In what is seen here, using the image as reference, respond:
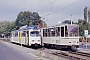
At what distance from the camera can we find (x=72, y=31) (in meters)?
33.0

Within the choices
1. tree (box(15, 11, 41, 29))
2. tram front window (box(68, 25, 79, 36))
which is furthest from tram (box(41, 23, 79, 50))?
tree (box(15, 11, 41, 29))

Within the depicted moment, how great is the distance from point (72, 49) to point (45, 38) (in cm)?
683

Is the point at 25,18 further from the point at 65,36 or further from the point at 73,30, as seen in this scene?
the point at 73,30

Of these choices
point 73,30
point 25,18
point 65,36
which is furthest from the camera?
point 25,18

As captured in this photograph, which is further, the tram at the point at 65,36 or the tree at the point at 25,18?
the tree at the point at 25,18

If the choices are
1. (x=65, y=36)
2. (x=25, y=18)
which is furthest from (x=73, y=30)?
(x=25, y=18)

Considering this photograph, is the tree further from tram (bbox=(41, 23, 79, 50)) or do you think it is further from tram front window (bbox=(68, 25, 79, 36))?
tram front window (bbox=(68, 25, 79, 36))

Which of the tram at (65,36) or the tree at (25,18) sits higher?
the tree at (25,18)

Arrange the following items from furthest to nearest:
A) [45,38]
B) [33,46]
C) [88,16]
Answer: [88,16]
[33,46]
[45,38]

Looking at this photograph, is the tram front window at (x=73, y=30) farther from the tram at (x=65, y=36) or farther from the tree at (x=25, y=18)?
the tree at (x=25, y=18)

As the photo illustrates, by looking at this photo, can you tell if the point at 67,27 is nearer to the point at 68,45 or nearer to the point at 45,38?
the point at 68,45

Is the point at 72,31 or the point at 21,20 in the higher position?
the point at 21,20

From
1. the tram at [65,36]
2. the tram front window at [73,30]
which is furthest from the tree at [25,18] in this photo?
the tram front window at [73,30]

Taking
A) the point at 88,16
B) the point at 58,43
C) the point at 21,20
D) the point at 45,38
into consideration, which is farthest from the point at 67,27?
the point at 21,20
